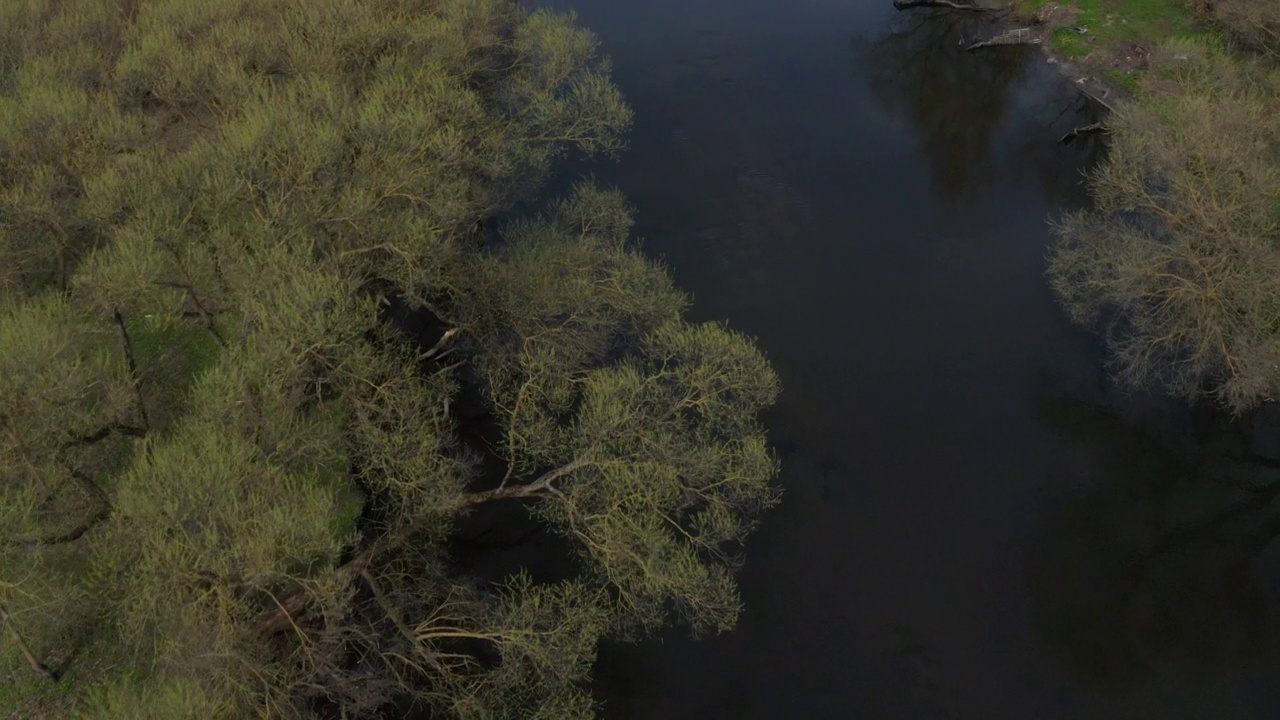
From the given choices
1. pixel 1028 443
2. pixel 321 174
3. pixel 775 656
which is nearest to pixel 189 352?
pixel 321 174

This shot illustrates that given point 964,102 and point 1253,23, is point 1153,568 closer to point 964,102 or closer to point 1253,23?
point 1253,23

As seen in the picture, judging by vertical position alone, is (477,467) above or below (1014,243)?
below

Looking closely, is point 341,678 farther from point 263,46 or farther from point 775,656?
point 263,46

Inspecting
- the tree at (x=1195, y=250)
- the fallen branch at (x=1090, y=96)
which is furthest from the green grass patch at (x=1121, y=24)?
the tree at (x=1195, y=250)

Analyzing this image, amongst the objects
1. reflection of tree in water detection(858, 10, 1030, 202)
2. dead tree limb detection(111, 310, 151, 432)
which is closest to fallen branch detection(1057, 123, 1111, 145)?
reflection of tree in water detection(858, 10, 1030, 202)

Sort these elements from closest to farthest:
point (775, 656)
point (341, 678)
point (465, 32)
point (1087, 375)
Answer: point (341, 678)
point (775, 656)
point (1087, 375)
point (465, 32)

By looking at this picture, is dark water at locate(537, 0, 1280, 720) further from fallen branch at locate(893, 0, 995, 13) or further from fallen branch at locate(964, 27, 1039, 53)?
fallen branch at locate(893, 0, 995, 13)

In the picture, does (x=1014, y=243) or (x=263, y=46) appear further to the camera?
(x=1014, y=243)
